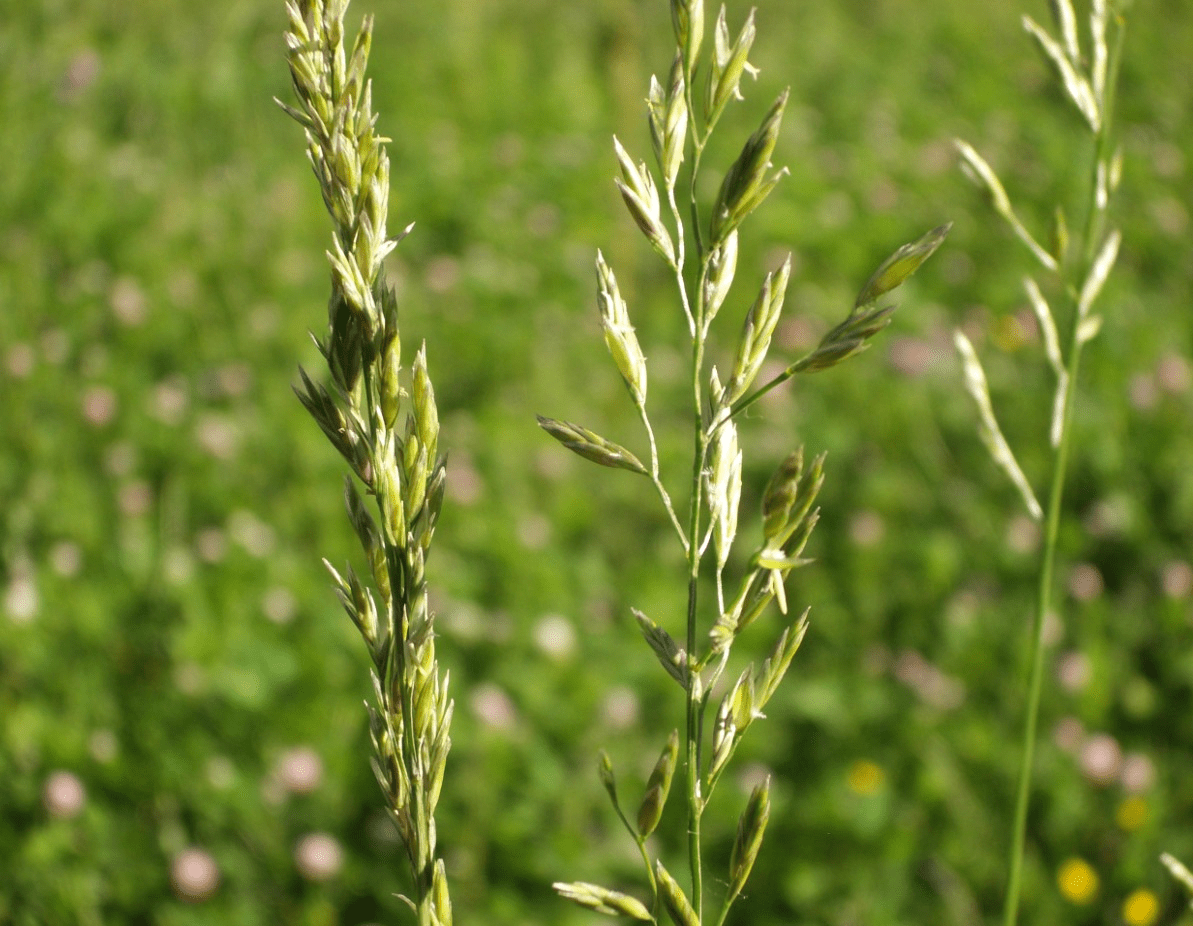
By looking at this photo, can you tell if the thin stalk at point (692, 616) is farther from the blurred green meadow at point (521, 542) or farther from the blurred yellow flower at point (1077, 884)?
the blurred yellow flower at point (1077, 884)

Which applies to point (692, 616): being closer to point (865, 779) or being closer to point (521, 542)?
point (865, 779)

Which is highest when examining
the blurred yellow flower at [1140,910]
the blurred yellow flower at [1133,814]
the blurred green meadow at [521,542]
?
the blurred green meadow at [521,542]

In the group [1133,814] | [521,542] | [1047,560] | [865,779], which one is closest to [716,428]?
[1047,560]

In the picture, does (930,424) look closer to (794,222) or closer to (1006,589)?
(1006,589)

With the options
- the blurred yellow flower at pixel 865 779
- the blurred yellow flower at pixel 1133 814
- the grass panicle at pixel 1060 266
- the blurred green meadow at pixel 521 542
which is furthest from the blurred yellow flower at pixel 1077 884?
the grass panicle at pixel 1060 266

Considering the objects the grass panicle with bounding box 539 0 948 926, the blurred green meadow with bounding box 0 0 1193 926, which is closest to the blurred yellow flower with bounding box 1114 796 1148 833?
the blurred green meadow with bounding box 0 0 1193 926

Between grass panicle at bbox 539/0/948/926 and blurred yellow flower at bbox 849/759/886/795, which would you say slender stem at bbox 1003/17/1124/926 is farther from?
blurred yellow flower at bbox 849/759/886/795
